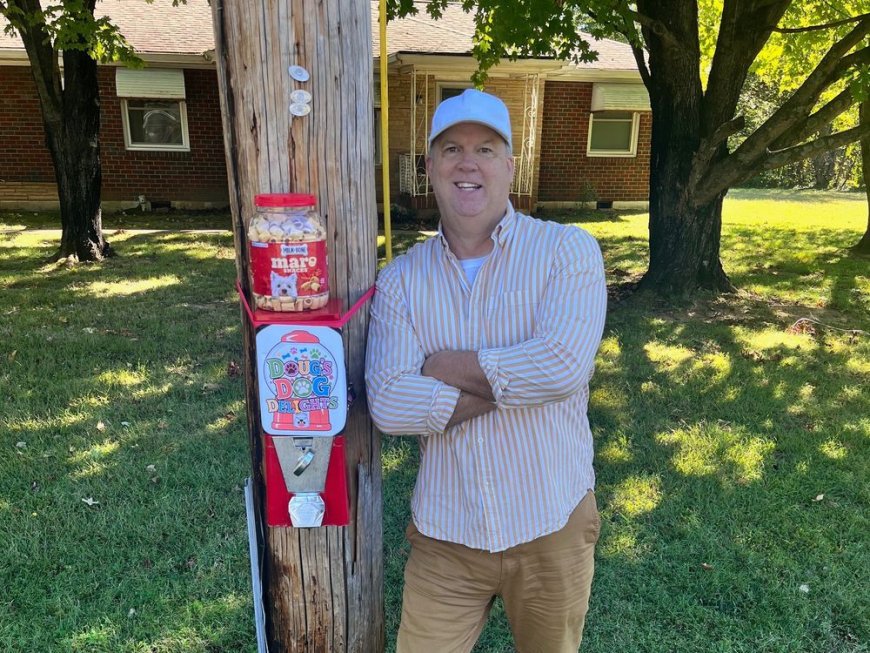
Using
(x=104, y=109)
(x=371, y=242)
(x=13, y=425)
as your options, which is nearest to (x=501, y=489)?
(x=371, y=242)

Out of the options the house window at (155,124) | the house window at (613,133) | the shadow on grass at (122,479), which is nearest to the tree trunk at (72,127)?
the shadow on grass at (122,479)

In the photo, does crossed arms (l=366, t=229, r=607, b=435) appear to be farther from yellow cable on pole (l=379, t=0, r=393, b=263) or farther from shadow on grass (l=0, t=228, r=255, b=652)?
shadow on grass (l=0, t=228, r=255, b=652)

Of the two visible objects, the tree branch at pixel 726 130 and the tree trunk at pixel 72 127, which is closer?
the tree branch at pixel 726 130

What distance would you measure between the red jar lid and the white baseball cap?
42 centimetres

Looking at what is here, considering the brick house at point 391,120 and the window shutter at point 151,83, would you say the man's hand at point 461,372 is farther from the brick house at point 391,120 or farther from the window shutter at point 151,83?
the window shutter at point 151,83

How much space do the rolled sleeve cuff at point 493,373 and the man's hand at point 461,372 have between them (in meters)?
0.01

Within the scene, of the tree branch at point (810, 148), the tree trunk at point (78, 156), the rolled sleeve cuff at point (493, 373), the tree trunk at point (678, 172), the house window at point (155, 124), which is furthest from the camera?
the house window at point (155, 124)

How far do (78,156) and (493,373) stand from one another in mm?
9162

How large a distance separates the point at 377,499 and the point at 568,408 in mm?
628

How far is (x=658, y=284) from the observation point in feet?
25.7

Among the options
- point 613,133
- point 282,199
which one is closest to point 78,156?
point 282,199

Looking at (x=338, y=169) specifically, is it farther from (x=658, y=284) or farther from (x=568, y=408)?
(x=658, y=284)

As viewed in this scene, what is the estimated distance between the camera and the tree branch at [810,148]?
6.97 meters

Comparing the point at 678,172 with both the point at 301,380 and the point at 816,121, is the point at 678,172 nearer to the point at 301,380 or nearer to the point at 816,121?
the point at 816,121
